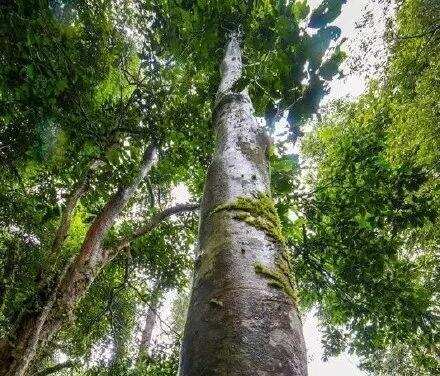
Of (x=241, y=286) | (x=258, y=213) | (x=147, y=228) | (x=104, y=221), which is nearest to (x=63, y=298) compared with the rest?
(x=104, y=221)

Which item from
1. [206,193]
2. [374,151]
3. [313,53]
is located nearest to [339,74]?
[313,53]

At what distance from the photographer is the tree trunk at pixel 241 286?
80cm

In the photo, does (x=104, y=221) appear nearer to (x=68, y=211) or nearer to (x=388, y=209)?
(x=68, y=211)

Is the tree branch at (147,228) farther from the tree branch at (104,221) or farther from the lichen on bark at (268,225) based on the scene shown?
the lichen on bark at (268,225)

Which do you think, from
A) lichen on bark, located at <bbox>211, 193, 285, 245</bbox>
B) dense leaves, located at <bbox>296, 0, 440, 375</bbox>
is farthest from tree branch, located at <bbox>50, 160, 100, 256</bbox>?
lichen on bark, located at <bbox>211, 193, 285, 245</bbox>

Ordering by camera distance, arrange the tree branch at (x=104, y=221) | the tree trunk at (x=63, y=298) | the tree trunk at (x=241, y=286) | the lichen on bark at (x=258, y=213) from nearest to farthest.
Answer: the tree trunk at (x=241, y=286) → the lichen on bark at (x=258, y=213) → the tree trunk at (x=63, y=298) → the tree branch at (x=104, y=221)

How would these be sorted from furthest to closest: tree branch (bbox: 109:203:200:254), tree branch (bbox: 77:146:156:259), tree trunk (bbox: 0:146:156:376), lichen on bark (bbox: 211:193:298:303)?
tree branch (bbox: 109:203:200:254), tree branch (bbox: 77:146:156:259), tree trunk (bbox: 0:146:156:376), lichen on bark (bbox: 211:193:298:303)

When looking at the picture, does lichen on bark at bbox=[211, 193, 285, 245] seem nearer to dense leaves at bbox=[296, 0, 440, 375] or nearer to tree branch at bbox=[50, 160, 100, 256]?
tree branch at bbox=[50, 160, 100, 256]

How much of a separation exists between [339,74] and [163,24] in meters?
3.48

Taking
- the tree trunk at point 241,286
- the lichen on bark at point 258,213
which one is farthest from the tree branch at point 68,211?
the lichen on bark at point 258,213

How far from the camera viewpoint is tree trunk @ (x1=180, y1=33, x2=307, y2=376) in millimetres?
801

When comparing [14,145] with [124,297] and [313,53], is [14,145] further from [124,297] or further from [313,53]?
[124,297]

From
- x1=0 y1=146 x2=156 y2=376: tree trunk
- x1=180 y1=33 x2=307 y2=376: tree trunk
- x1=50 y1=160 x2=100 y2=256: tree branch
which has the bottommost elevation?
x1=180 y1=33 x2=307 y2=376: tree trunk

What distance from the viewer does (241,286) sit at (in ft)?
3.30
